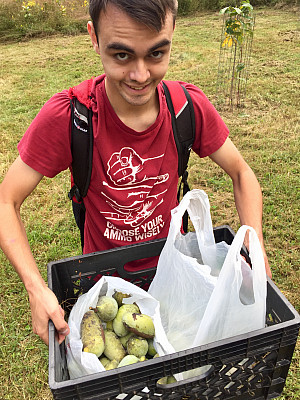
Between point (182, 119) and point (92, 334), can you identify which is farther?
point (182, 119)

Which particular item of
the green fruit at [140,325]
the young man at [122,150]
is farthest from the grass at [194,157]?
the green fruit at [140,325]

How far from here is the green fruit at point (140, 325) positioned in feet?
3.45

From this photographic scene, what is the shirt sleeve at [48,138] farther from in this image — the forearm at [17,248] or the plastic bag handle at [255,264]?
the plastic bag handle at [255,264]

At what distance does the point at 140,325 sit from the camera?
3.45ft

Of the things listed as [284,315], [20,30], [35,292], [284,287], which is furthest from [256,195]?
[20,30]

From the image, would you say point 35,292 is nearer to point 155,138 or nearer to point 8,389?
point 155,138

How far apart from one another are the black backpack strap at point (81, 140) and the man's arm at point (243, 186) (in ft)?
1.55

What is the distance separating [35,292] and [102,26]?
738 mm

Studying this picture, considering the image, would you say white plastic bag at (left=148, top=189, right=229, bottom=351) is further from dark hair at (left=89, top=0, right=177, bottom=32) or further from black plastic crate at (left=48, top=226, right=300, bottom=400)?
dark hair at (left=89, top=0, right=177, bottom=32)

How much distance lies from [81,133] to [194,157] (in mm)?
2948

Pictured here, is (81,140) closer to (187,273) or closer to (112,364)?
(187,273)

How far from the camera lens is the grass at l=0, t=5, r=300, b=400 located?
7.41 ft

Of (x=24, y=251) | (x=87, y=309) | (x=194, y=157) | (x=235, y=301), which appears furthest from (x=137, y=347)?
(x=194, y=157)

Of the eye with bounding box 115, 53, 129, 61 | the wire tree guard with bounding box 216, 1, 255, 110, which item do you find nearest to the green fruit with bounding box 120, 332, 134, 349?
the eye with bounding box 115, 53, 129, 61
